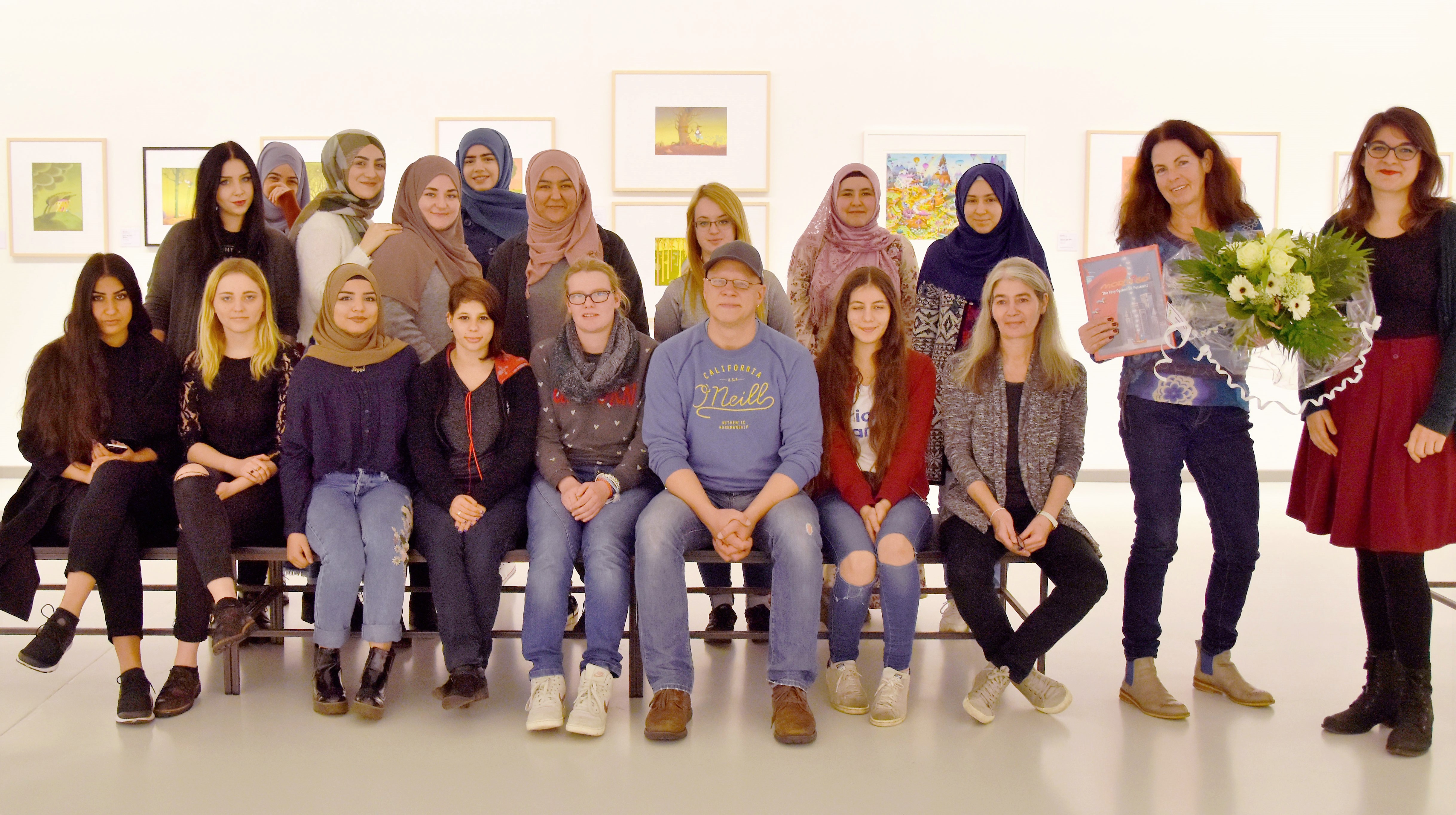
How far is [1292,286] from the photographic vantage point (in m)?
2.85

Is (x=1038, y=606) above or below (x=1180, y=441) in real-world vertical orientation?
below

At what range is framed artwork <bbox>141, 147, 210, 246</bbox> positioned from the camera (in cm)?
666

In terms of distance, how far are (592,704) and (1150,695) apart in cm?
176

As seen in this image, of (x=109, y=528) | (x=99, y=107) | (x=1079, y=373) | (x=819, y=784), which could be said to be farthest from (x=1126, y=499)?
(x=99, y=107)

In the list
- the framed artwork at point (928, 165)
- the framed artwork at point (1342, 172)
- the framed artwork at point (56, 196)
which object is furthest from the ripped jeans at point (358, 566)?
the framed artwork at point (1342, 172)

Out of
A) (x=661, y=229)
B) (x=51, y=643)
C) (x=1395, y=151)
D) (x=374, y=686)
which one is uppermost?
(x=661, y=229)

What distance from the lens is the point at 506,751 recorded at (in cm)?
289

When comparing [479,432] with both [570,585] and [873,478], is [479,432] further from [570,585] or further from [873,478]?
[873,478]

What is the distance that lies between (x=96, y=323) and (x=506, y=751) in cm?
206

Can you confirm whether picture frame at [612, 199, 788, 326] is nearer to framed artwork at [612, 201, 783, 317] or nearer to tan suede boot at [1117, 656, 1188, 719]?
framed artwork at [612, 201, 783, 317]

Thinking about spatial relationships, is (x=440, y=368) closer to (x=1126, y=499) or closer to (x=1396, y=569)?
(x=1396, y=569)

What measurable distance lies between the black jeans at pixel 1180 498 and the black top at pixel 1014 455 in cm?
35

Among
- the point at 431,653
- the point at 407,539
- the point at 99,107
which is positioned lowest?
the point at 431,653

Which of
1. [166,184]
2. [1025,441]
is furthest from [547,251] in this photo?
[166,184]
